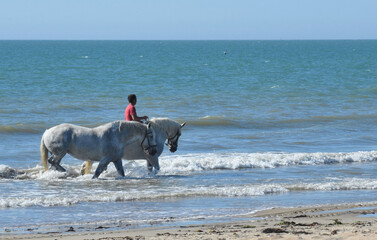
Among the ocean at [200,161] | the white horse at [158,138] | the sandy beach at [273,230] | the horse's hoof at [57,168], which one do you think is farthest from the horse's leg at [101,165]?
the sandy beach at [273,230]

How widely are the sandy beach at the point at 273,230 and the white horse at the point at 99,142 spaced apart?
422cm

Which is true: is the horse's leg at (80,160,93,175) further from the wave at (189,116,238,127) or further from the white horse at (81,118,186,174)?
the wave at (189,116,238,127)

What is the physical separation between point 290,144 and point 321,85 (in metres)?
24.9

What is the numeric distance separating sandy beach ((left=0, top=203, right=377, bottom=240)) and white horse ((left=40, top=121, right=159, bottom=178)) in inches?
166

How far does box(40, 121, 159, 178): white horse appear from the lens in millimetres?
12977

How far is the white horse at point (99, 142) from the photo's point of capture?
42.6 feet

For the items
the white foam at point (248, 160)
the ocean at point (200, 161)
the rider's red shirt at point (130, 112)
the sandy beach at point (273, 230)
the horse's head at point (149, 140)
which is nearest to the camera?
the sandy beach at point (273, 230)

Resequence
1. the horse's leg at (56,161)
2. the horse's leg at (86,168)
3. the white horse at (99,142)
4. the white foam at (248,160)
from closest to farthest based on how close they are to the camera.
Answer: the white horse at (99,142) < the horse's leg at (56,161) < the horse's leg at (86,168) < the white foam at (248,160)

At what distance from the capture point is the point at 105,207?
34.2 ft

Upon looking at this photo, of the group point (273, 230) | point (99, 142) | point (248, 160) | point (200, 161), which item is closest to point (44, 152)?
point (99, 142)

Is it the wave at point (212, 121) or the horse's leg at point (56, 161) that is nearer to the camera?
the horse's leg at point (56, 161)

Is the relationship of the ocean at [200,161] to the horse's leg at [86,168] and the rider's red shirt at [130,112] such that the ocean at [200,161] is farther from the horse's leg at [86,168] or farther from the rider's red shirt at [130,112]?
the rider's red shirt at [130,112]

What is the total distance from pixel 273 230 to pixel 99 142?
18.6ft

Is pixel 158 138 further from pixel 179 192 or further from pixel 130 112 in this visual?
pixel 179 192
